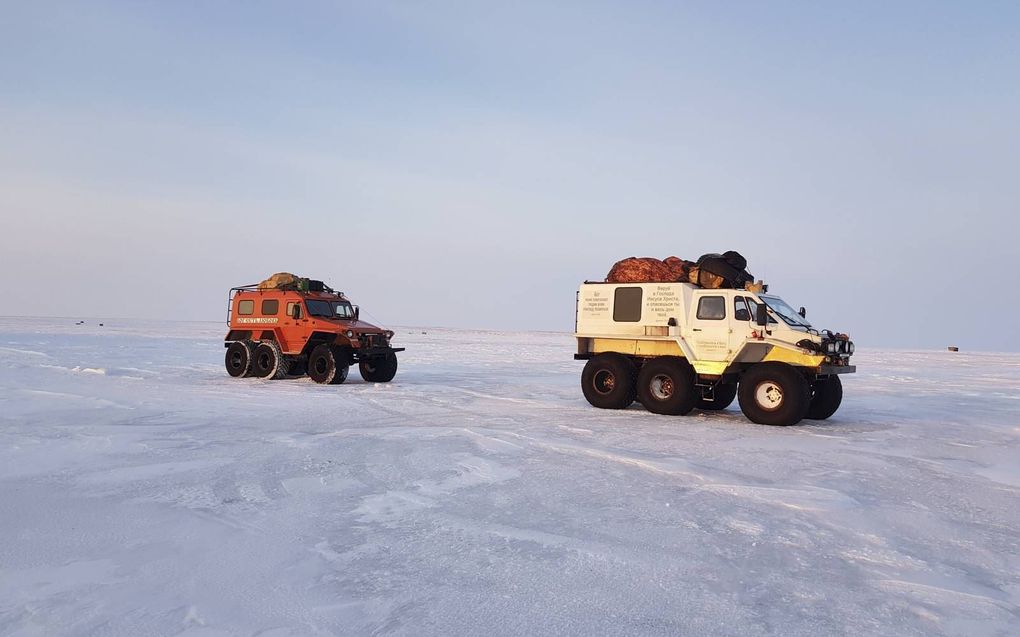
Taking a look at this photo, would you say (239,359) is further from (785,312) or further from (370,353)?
(785,312)

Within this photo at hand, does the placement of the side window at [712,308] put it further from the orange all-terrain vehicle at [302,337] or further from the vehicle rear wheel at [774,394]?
the orange all-terrain vehicle at [302,337]

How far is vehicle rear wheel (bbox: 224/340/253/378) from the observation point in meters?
17.3

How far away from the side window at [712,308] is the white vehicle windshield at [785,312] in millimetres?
676

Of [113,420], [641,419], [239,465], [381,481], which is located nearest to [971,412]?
[641,419]

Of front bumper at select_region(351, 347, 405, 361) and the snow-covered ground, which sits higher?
front bumper at select_region(351, 347, 405, 361)

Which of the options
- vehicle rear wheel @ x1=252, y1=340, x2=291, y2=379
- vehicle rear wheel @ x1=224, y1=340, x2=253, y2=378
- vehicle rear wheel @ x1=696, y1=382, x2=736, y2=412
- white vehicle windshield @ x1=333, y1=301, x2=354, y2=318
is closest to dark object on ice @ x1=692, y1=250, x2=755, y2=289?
vehicle rear wheel @ x1=696, y1=382, x2=736, y2=412

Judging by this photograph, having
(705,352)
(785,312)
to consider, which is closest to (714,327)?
(705,352)

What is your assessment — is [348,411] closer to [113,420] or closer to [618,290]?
[113,420]

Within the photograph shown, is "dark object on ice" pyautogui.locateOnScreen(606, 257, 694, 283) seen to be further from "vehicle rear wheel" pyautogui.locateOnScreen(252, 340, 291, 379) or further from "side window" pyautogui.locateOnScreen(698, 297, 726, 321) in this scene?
"vehicle rear wheel" pyautogui.locateOnScreen(252, 340, 291, 379)

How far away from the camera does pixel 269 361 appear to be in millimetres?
17375

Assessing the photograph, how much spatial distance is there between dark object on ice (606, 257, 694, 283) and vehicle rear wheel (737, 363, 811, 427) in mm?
2223

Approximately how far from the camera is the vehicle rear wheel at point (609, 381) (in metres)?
12.6

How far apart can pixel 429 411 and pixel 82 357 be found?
16644 mm

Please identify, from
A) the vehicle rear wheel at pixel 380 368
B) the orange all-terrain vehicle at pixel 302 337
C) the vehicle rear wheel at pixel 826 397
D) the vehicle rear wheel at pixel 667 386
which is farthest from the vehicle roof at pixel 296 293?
the vehicle rear wheel at pixel 826 397
